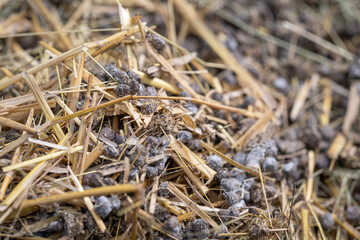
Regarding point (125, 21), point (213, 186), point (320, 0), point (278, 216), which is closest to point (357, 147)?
point (278, 216)

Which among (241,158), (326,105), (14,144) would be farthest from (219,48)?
(14,144)

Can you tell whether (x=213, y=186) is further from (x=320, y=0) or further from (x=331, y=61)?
(x=320, y=0)

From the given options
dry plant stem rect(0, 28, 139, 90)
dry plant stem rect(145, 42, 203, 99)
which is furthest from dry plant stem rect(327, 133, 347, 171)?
dry plant stem rect(0, 28, 139, 90)

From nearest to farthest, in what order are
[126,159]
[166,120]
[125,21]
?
[126,159] → [166,120] → [125,21]

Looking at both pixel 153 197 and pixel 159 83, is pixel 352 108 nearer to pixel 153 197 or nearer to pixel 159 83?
pixel 159 83

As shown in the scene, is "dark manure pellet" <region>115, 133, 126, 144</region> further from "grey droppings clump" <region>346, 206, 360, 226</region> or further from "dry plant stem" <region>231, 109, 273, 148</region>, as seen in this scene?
"grey droppings clump" <region>346, 206, 360, 226</region>

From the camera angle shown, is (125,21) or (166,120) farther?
(125,21)

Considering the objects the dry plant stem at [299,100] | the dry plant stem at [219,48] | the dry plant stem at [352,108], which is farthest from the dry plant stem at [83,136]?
the dry plant stem at [352,108]
